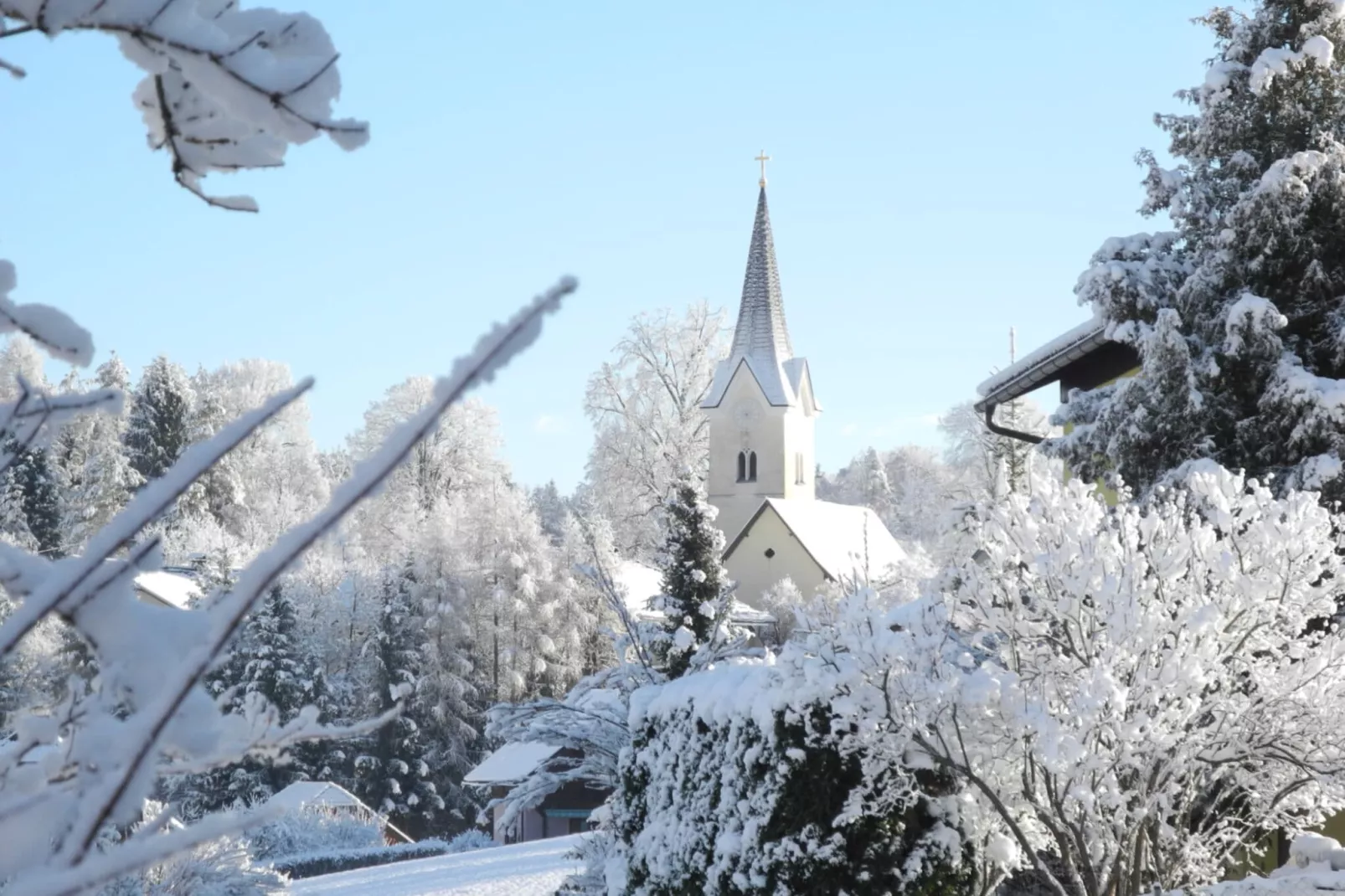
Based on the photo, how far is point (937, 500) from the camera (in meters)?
65.6

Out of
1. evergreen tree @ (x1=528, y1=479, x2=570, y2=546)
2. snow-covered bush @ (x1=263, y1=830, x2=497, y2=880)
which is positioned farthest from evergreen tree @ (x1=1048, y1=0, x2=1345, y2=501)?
evergreen tree @ (x1=528, y1=479, x2=570, y2=546)

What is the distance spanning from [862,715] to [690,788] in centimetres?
182

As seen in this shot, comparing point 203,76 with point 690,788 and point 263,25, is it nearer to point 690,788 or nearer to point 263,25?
point 263,25

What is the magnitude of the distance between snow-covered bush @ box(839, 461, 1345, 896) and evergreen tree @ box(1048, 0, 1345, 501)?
4866 millimetres

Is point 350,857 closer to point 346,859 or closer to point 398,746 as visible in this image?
point 346,859

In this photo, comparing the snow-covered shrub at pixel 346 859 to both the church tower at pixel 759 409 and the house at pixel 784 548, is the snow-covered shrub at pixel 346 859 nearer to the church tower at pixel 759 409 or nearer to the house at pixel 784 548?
the house at pixel 784 548

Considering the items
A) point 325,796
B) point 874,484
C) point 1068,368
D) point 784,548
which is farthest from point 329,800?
point 874,484

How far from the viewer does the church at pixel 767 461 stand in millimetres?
43625

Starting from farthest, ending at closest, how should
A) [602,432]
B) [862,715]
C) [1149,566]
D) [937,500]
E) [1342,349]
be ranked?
[937,500], [602,432], [1342,349], [1149,566], [862,715]

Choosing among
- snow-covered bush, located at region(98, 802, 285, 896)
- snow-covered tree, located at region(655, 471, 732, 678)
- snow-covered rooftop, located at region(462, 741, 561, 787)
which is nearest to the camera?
snow-covered bush, located at region(98, 802, 285, 896)

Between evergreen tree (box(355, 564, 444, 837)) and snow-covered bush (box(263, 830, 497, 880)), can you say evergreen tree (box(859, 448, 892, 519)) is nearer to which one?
evergreen tree (box(355, 564, 444, 837))

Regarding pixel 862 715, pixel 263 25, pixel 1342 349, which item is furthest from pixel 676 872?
pixel 1342 349

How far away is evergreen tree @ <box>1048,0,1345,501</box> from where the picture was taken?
12.6 m

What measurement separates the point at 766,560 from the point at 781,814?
36.6 meters
